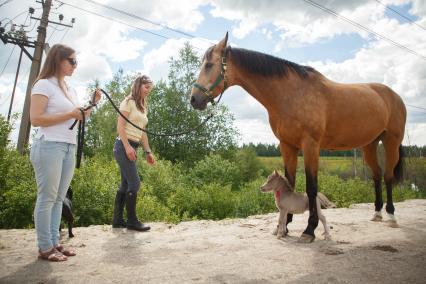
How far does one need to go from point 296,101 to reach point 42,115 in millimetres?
2998

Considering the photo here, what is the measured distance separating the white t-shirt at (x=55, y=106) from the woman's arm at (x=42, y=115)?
59 mm

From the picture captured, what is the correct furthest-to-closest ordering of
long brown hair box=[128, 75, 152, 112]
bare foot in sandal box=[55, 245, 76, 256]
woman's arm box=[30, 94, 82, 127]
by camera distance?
long brown hair box=[128, 75, 152, 112] < bare foot in sandal box=[55, 245, 76, 256] < woman's arm box=[30, 94, 82, 127]

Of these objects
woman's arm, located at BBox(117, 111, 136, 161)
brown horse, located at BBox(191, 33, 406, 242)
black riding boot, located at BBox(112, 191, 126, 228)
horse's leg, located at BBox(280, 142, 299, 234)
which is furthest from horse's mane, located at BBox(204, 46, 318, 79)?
black riding boot, located at BBox(112, 191, 126, 228)

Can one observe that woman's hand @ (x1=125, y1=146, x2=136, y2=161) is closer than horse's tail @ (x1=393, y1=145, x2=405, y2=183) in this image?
Yes

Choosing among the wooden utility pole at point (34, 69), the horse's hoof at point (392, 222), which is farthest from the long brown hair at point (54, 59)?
the wooden utility pole at point (34, 69)

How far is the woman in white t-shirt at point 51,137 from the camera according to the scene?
10.1 feet

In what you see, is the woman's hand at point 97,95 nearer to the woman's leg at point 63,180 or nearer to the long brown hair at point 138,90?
the woman's leg at point 63,180

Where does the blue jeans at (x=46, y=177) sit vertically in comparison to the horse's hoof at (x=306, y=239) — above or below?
above

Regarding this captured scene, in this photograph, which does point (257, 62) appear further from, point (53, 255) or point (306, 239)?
point (53, 255)

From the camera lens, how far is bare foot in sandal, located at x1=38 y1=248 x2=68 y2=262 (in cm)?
319

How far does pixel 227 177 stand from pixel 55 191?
51.4 feet

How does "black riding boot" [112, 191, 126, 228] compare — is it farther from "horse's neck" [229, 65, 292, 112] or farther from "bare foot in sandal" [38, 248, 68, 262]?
"horse's neck" [229, 65, 292, 112]

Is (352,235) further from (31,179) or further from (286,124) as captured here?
(31,179)

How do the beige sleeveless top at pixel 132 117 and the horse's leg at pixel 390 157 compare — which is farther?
the horse's leg at pixel 390 157
